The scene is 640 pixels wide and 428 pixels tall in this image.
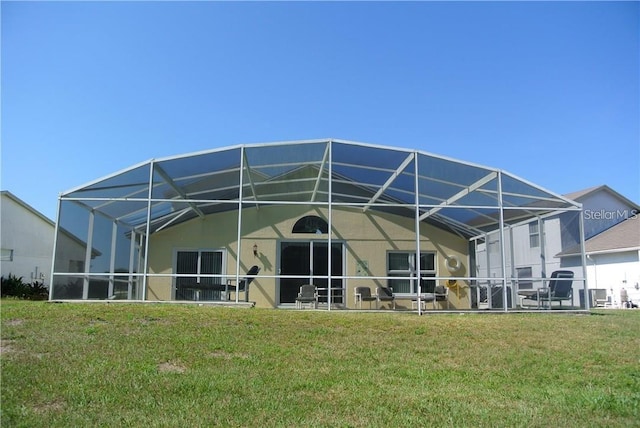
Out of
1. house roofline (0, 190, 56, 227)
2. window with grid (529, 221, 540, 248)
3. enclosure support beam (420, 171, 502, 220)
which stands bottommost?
window with grid (529, 221, 540, 248)

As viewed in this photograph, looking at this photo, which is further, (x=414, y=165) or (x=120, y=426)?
(x=414, y=165)

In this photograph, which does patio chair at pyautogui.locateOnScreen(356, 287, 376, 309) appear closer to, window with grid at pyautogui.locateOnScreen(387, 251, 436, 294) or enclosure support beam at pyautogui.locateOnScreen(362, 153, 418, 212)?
window with grid at pyautogui.locateOnScreen(387, 251, 436, 294)

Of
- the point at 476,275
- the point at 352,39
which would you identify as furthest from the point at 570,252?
the point at 352,39

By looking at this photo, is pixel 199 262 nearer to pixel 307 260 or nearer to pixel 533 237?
pixel 307 260

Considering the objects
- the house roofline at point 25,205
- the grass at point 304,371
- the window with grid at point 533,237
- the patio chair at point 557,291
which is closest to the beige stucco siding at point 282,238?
the window with grid at point 533,237

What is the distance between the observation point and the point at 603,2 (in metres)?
10.1

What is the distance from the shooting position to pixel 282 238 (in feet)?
53.4

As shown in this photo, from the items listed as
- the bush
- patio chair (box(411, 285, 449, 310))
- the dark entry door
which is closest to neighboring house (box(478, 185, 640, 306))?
patio chair (box(411, 285, 449, 310))

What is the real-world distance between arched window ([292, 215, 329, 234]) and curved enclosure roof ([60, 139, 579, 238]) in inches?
38.7

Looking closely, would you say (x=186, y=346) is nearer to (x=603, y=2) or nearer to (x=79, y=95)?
(x=79, y=95)

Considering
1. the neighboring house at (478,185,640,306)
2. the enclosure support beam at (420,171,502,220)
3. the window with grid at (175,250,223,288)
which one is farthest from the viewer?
the window with grid at (175,250,223,288)

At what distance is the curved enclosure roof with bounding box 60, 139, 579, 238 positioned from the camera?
38.6 ft

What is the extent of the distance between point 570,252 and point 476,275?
10.2 feet

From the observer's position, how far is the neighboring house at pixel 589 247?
14102 millimetres
